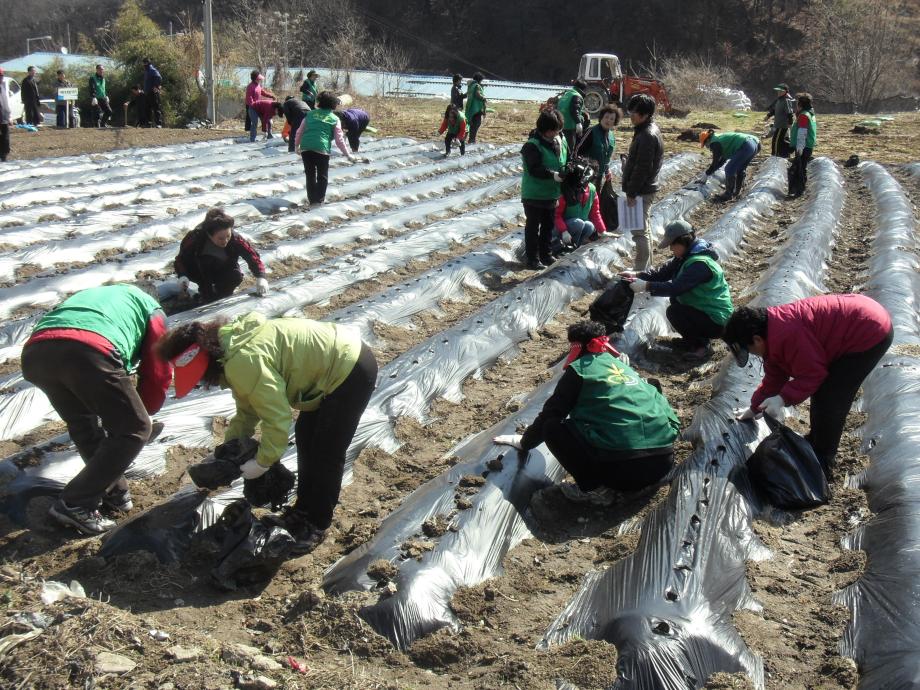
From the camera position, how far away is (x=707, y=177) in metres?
12.0

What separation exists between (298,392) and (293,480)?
532mm

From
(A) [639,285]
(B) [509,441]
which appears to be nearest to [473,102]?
(A) [639,285]

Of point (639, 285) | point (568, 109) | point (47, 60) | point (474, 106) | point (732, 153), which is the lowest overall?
point (639, 285)

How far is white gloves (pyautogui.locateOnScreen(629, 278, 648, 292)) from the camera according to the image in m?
5.38

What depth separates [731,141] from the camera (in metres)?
11.2

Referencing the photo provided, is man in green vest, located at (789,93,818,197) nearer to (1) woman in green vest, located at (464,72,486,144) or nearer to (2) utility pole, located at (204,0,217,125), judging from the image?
(1) woman in green vest, located at (464,72,486,144)

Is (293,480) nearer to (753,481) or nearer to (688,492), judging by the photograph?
(688,492)

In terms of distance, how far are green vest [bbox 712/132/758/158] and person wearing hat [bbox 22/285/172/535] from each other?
9.45 m

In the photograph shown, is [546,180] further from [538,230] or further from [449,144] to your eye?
[449,144]

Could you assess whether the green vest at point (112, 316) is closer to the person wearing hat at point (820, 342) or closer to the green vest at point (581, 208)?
the person wearing hat at point (820, 342)

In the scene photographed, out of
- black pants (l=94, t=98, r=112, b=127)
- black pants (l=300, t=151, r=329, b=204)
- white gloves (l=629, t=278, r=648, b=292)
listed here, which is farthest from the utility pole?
white gloves (l=629, t=278, r=648, b=292)

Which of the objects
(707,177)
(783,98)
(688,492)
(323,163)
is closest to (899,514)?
(688,492)

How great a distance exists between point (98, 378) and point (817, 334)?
310 cm

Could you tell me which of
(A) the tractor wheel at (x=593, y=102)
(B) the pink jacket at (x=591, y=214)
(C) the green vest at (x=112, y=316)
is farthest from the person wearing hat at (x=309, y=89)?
(C) the green vest at (x=112, y=316)
